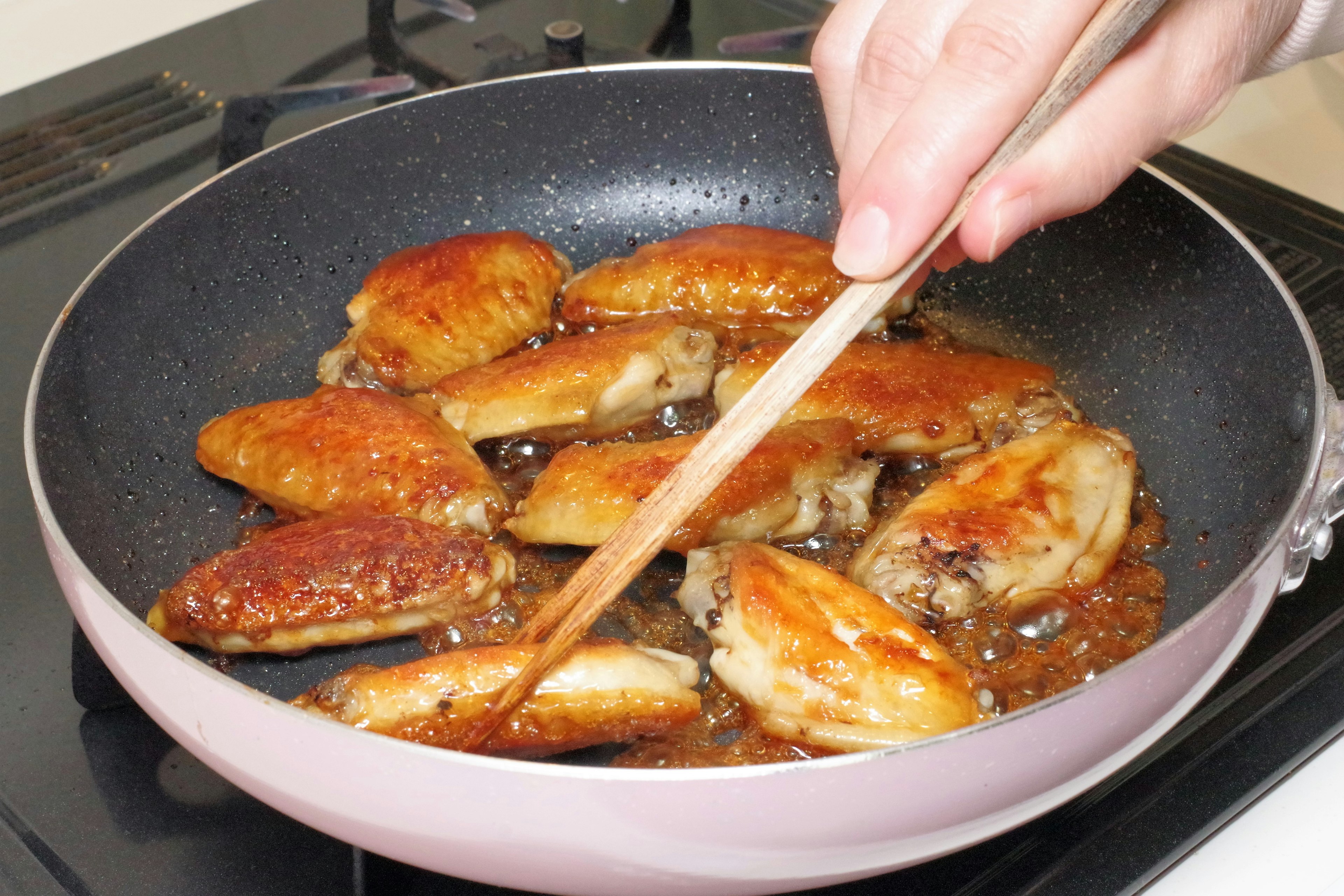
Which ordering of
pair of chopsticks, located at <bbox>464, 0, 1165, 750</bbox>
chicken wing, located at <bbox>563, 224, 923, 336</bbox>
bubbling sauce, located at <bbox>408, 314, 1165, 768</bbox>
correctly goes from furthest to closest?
chicken wing, located at <bbox>563, 224, 923, 336</bbox> → bubbling sauce, located at <bbox>408, 314, 1165, 768</bbox> → pair of chopsticks, located at <bbox>464, 0, 1165, 750</bbox>

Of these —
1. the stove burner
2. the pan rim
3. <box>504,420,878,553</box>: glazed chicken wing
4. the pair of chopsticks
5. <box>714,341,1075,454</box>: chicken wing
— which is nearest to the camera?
the pan rim

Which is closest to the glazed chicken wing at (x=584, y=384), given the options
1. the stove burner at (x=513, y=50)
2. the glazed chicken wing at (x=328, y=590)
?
the glazed chicken wing at (x=328, y=590)

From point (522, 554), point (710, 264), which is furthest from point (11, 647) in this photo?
point (710, 264)

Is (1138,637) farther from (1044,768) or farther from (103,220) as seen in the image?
(103,220)

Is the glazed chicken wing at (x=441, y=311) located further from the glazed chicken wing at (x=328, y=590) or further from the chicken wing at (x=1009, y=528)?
the chicken wing at (x=1009, y=528)

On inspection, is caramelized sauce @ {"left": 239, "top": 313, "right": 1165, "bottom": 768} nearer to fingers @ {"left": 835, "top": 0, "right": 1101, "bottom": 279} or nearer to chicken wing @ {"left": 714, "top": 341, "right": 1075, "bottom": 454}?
chicken wing @ {"left": 714, "top": 341, "right": 1075, "bottom": 454}

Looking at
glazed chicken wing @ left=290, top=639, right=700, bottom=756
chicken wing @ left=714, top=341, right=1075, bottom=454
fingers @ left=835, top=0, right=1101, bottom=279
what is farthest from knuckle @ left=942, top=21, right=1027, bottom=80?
glazed chicken wing @ left=290, top=639, right=700, bottom=756

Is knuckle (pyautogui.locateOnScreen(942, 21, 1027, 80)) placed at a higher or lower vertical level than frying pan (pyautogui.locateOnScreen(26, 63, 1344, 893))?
higher
